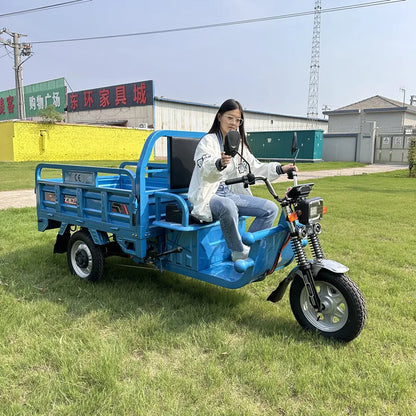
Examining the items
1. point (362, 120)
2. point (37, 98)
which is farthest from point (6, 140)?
point (362, 120)

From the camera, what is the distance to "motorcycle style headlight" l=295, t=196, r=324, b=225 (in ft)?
9.55

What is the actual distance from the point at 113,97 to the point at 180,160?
30.4 meters

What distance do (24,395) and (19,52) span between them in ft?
86.5

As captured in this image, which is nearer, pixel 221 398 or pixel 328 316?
pixel 221 398

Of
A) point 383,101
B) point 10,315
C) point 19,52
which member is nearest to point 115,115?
point 19,52

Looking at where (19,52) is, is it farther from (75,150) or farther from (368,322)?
(368,322)

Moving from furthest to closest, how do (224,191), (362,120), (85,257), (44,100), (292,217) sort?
(44,100)
(362,120)
(85,257)
(224,191)
(292,217)

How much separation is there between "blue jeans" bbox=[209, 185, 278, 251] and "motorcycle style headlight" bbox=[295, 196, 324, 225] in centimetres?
52

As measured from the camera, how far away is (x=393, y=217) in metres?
7.53

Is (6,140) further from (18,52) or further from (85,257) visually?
(85,257)

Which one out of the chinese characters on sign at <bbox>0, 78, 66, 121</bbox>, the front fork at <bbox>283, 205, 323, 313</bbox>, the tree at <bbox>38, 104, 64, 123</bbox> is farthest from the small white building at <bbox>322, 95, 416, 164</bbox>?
the front fork at <bbox>283, 205, 323, 313</bbox>

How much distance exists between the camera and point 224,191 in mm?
3561

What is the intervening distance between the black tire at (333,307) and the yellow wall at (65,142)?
2157 cm

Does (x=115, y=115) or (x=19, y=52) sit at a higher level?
(x=19, y=52)
